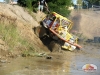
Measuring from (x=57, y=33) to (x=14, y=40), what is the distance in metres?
4.83

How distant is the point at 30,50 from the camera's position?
26.6 m

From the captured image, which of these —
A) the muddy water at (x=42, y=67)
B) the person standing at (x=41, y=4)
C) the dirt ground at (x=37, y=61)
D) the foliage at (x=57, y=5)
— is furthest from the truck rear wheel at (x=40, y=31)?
the foliage at (x=57, y=5)

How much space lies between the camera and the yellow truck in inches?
1161

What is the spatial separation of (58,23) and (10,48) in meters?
6.60

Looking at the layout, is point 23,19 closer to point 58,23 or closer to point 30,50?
point 58,23

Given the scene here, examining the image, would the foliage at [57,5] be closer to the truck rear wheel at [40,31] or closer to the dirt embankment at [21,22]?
the dirt embankment at [21,22]

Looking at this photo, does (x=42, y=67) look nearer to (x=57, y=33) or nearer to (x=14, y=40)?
(x=14, y=40)

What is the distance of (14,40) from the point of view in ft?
83.9

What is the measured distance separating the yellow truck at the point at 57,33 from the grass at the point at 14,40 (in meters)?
2.92

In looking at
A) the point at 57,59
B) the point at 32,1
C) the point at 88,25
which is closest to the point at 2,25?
the point at 57,59

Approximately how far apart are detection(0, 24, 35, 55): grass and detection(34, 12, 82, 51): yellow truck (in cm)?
292

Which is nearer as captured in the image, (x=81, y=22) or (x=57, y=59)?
(x=57, y=59)

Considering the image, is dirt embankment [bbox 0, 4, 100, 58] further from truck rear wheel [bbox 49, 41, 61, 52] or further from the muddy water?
the muddy water

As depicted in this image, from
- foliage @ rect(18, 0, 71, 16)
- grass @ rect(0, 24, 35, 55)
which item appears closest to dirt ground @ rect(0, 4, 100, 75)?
grass @ rect(0, 24, 35, 55)
